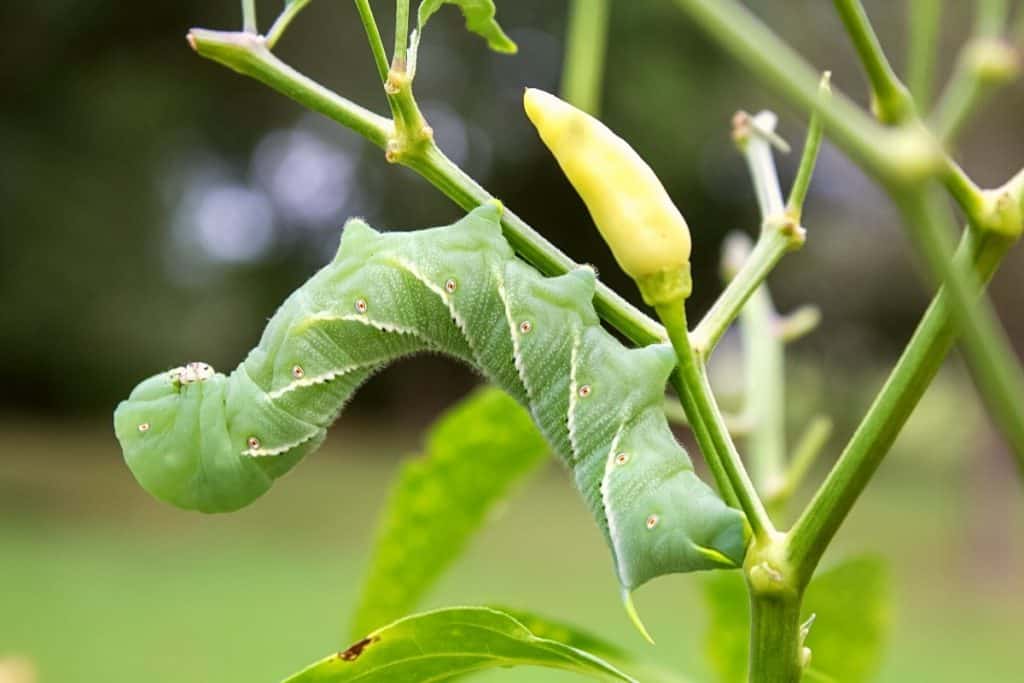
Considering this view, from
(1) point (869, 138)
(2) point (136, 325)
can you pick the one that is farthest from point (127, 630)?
(1) point (869, 138)

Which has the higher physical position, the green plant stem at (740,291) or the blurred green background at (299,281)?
the blurred green background at (299,281)

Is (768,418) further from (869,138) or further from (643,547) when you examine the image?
(869,138)

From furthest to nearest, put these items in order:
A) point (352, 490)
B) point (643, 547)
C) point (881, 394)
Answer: point (352, 490) < point (643, 547) < point (881, 394)

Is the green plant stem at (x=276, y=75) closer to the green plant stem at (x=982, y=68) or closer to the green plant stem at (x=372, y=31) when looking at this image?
the green plant stem at (x=372, y=31)

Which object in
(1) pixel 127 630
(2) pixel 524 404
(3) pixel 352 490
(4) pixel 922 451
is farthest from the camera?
(4) pixel 922 451

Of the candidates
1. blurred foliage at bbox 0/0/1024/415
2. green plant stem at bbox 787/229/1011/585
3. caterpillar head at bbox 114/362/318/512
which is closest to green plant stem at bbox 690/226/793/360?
green plant stem at bbox 787/229/1011/585

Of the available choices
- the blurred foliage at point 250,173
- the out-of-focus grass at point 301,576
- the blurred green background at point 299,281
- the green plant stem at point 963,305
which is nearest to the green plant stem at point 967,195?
the green plant stem at point 963,305

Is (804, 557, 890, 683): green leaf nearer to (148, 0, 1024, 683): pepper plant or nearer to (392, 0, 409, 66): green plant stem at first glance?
(148, 0, 1024, 683): pepper plant
